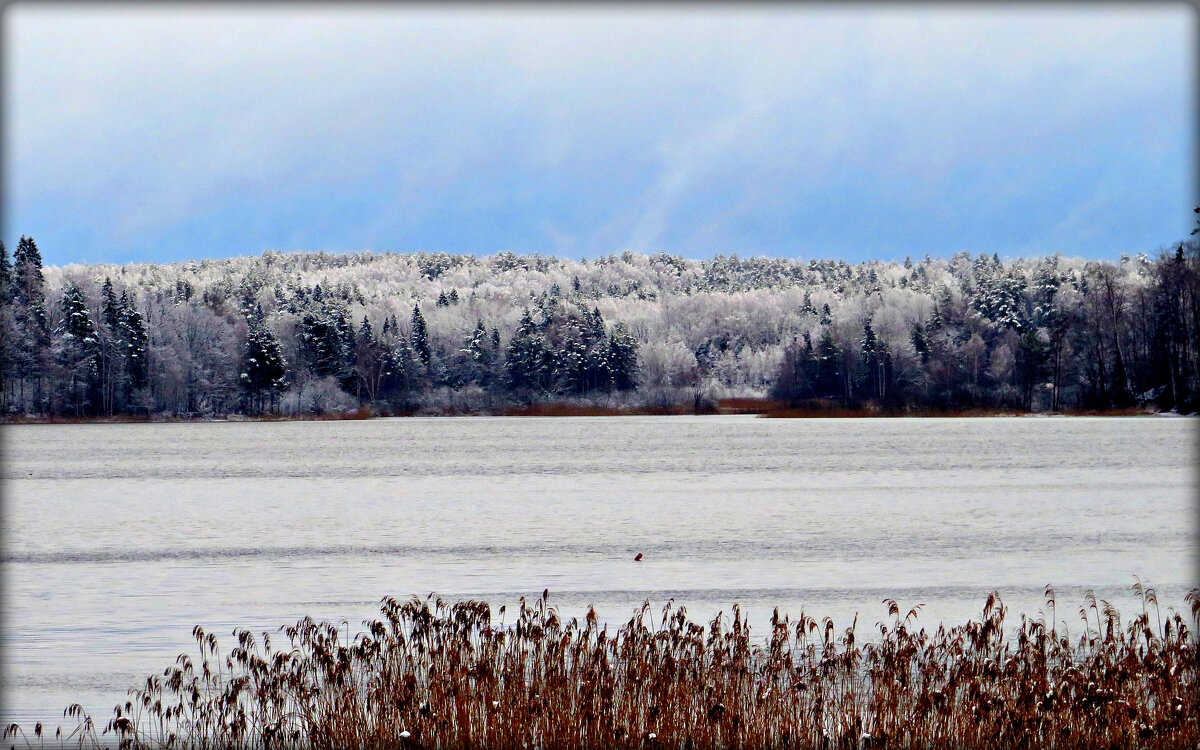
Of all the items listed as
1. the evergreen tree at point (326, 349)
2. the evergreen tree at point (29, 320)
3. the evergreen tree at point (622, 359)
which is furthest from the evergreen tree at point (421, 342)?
the evergreen tree at point (29, 320)

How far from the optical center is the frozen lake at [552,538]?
44.9 feet

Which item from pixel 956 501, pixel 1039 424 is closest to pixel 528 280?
pixel 1039 424

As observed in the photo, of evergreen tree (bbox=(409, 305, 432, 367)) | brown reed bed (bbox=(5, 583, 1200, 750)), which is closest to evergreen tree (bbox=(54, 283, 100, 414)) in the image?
evergreen tree (bbox=(409, 305, 432, 367))

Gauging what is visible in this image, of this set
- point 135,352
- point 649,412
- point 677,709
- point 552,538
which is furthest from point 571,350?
point 677,709

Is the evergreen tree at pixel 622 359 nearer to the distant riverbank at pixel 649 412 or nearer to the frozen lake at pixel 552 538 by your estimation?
the distant riverbank at pixel 649 412

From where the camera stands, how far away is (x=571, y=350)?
11306cm

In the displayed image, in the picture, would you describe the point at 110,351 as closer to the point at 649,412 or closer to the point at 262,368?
the point at 262,368

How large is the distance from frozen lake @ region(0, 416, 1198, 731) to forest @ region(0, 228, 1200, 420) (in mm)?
23331

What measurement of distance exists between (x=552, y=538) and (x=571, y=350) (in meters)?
91.8

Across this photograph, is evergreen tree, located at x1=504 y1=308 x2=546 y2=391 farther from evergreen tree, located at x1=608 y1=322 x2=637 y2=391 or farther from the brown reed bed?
the brown reed bed

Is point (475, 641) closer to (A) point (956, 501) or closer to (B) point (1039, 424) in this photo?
(A) point (956, 501)

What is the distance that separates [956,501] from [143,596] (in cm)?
2070

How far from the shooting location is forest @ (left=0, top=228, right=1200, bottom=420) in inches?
3071

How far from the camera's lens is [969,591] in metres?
15.0
